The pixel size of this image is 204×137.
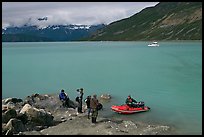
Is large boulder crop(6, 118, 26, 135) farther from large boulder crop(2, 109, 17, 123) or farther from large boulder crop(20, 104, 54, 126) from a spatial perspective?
large boulder crop(2, 109, 17, 123)

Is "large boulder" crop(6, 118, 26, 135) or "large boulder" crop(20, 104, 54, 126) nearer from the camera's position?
"large boulder" crop(6, 118, 26, 135)

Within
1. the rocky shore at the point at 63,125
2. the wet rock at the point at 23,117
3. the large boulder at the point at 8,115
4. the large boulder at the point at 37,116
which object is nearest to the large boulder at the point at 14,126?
the rocky shore at the point at 63,125

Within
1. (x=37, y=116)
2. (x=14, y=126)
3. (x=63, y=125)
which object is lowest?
(x=63, y=125)

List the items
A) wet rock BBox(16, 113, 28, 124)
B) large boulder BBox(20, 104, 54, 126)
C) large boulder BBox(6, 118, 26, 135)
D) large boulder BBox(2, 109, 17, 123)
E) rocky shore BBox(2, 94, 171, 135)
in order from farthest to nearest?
large boulder BBox(20, 104, 54, 126) → large boulder BBox(2, 109, 17, 123) → wet rock BBox(16, 113, 28, 124) → rocky shore BBox(2, 94, 171, 135) → large boulder BBox(6, 118, 26, 135)

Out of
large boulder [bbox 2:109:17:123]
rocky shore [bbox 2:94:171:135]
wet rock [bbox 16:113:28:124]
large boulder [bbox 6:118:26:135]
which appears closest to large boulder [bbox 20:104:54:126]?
rocky shore [bbox 2:94:171:135]

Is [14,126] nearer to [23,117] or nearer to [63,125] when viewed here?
[23,117]

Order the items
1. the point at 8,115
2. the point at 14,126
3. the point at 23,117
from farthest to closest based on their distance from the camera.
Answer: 1. the point at 8,115
2. the point at 23,117
3. the point at 14,126

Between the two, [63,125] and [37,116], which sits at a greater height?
[37,116]

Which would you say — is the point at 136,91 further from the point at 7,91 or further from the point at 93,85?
the point at 7,91

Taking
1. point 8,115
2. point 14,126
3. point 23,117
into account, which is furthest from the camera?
point 8,115

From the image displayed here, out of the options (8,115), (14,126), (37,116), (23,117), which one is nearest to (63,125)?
(37,116)

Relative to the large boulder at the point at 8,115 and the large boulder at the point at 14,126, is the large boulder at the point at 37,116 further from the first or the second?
the large boulder at the point at 14,126

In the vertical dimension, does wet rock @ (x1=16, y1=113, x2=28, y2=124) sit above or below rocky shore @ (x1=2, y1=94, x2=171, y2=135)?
above

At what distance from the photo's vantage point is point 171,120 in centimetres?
2991
